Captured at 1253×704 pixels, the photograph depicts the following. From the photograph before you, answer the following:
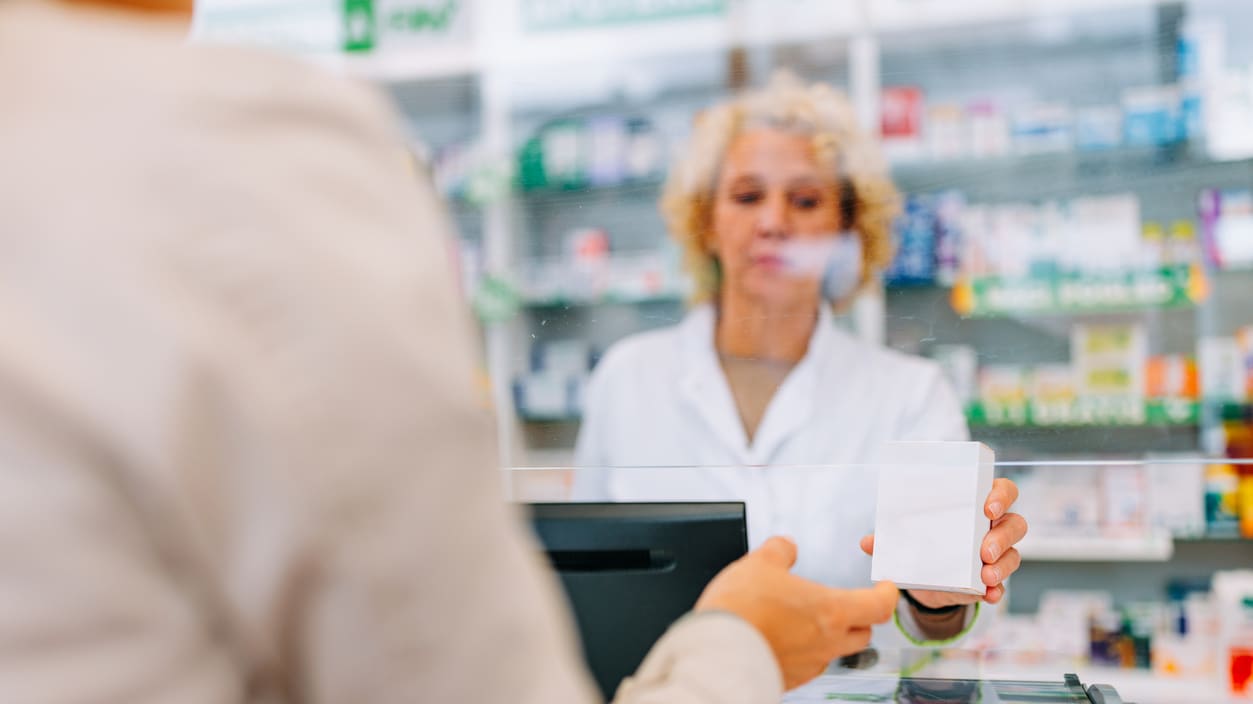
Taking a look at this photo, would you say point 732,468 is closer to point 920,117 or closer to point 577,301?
point 577,301

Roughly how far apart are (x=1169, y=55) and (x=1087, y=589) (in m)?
1.33

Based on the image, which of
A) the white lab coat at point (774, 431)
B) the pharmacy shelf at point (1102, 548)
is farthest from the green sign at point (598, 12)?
the pharmacy shelf at point (1102, 548)

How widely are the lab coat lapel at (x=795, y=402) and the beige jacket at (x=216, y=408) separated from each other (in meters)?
1.13

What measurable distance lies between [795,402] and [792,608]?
2.92 ft

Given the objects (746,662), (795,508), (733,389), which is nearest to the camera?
(746,662)

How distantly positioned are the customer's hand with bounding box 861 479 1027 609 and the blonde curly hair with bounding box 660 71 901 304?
2.21 feet

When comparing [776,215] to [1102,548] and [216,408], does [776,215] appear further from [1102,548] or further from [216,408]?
[1102,548]

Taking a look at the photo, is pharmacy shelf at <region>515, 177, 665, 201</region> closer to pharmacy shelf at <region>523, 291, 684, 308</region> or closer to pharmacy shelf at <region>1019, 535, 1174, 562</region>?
pharmacy shelf at <region>523, 291, 684, 308</region>

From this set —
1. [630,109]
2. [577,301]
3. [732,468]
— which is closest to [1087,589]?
[577,301]

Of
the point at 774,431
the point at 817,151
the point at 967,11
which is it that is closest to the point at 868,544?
the point at 774,431

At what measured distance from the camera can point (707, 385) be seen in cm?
160

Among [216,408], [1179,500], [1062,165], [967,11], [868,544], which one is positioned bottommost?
[1179,500]

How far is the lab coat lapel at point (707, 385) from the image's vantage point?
154 cm

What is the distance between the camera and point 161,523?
362 millimetres
